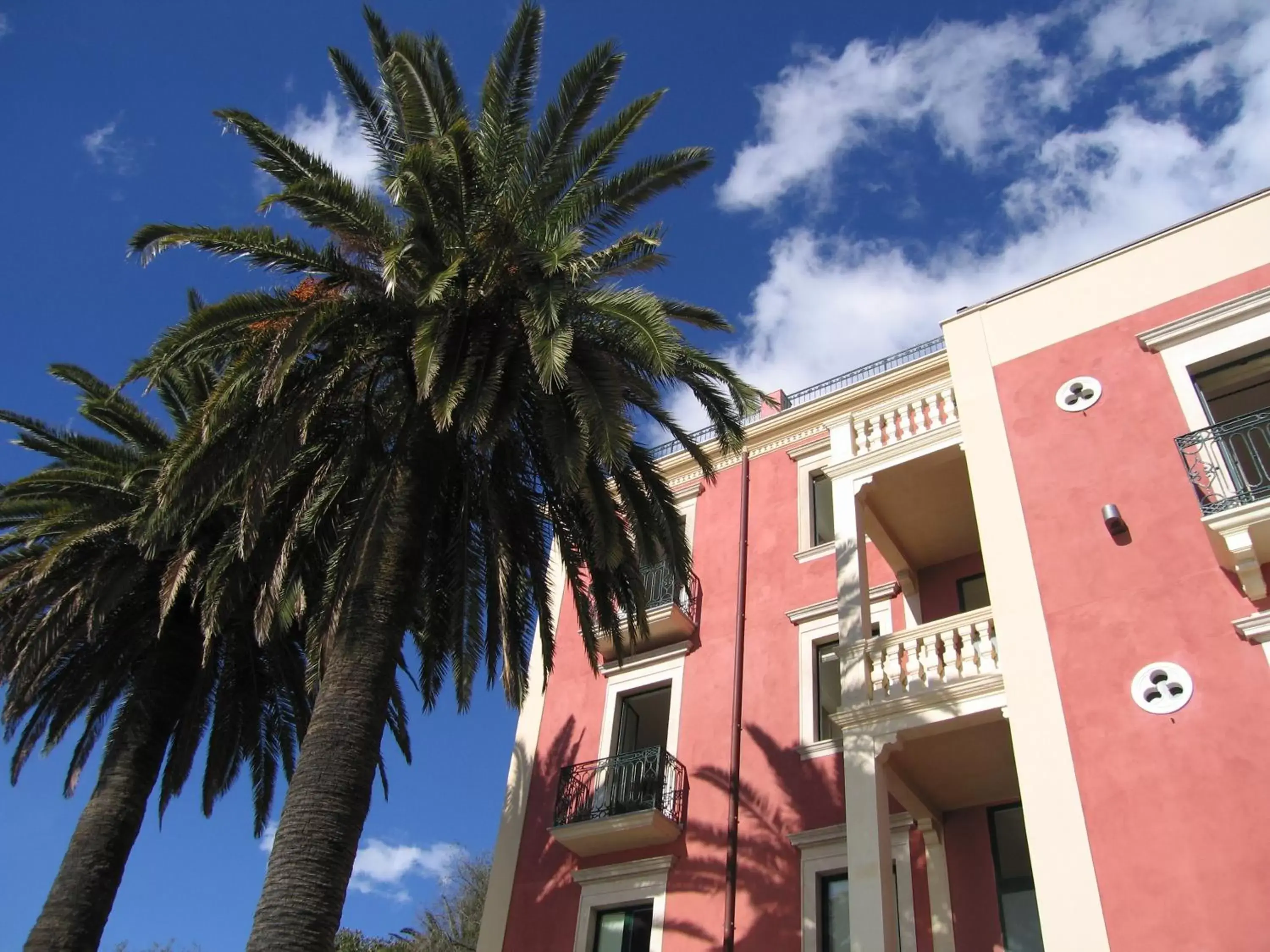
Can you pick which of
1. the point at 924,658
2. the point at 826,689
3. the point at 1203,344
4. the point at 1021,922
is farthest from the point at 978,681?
the point at 1203,344

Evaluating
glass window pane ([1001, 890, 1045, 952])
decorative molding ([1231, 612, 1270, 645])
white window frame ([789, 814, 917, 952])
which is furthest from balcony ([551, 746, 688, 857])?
decorative molding ([1231, 612, 1270, 645])

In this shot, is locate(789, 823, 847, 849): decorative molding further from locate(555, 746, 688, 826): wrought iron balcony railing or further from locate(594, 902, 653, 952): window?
locate(594, 902, 653, 952): window

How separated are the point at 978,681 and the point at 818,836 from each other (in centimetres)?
360

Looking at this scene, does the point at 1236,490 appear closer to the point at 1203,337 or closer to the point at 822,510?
the point at 1203,337

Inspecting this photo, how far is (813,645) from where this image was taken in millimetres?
15367

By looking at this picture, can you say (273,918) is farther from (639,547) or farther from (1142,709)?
(1142,709)

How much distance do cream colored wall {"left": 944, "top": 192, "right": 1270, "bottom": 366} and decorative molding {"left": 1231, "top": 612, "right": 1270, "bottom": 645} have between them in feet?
13.9

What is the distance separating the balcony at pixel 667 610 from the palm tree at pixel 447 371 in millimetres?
3819

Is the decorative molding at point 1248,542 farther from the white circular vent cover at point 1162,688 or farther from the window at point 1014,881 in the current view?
the window at point 1014,881

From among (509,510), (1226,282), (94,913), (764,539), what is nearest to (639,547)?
(509,510)

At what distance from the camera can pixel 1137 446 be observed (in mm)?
10875

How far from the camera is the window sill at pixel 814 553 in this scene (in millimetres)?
16250

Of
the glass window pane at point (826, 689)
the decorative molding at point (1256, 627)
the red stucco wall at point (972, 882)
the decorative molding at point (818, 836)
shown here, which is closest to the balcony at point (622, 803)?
the decorative molding at point (818, 836)

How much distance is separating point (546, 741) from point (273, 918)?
340 inches
